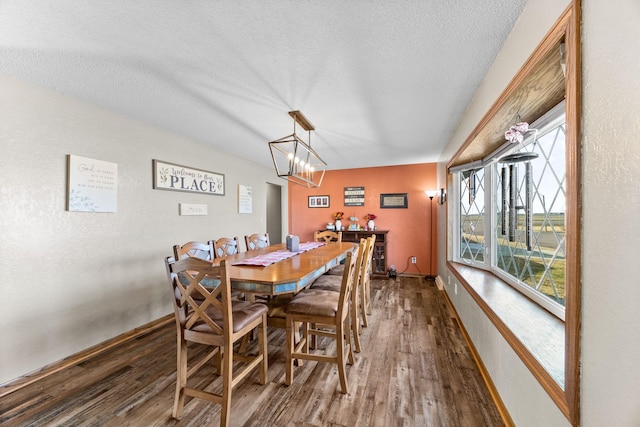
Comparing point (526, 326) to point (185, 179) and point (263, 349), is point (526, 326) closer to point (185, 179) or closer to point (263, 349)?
point (263, 349)

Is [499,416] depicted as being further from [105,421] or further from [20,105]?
[20,105]

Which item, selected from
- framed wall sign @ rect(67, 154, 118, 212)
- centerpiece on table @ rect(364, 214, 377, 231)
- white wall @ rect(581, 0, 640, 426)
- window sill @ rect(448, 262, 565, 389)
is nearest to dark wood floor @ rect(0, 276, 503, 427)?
window sill @ rect(448, 262, 565, 389)

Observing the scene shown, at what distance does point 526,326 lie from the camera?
1559 millimetres

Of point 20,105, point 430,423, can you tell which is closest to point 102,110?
point 20,105

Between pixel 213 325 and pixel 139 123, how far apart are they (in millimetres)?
2519

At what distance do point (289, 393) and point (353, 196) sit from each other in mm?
4332

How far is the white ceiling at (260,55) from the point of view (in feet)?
4.34

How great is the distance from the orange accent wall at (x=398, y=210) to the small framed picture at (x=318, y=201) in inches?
2.9

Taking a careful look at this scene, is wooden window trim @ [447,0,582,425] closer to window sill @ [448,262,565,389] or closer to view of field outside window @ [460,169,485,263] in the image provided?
window sill @ [448,262,565,389]

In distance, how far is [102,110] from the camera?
8.17 ft

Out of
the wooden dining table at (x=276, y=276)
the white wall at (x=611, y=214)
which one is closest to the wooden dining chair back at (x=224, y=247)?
the wooden dining table at (x=276, y=276)

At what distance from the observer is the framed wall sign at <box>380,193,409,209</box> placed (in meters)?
5.27

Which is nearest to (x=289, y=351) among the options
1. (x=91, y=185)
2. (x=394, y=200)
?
(x=91, y=185)

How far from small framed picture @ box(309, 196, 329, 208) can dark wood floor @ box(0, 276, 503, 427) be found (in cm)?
371
